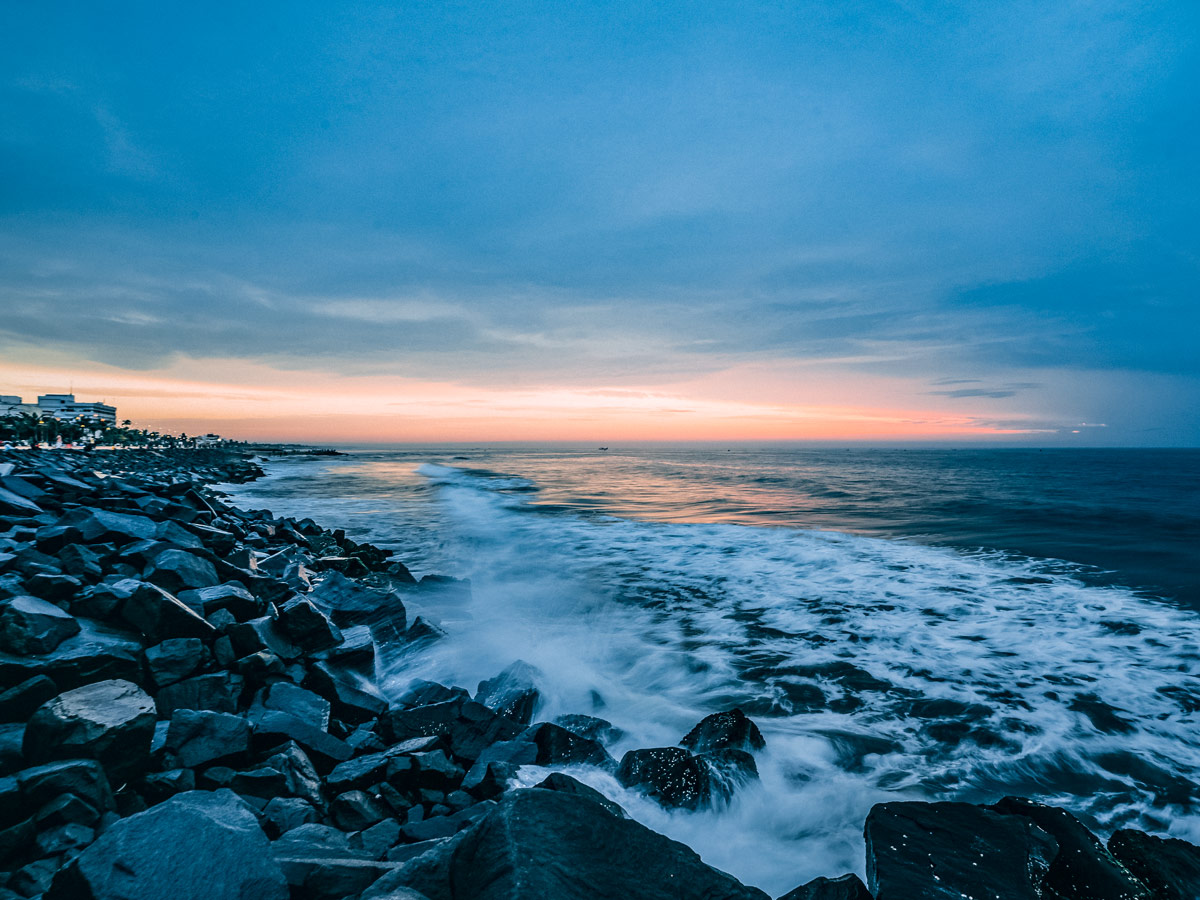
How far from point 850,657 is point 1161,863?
3.90m

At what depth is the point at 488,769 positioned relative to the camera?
3.67m

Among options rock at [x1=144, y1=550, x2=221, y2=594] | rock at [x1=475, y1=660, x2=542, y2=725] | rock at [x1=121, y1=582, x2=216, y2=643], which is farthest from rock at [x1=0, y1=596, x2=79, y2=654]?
rock at [x1=475, y1=660, x2=542, y2=725]

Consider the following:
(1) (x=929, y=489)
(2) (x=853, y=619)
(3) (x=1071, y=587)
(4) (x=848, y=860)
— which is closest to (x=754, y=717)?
(4) (x=848, y=860)

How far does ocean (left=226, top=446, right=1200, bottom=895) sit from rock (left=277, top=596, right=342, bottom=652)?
88 centimetres

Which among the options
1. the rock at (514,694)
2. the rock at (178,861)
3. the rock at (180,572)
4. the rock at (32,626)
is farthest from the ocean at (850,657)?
the rock at (32,626)

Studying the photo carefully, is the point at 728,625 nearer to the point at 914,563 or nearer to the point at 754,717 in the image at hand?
the point at 754,717

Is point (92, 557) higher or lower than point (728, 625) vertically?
higher

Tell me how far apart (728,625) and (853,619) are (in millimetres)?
1960

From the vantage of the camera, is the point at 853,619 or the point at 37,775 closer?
the point at 37,775

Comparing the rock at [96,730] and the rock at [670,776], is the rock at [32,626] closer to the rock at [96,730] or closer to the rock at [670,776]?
the rock at [96,730]

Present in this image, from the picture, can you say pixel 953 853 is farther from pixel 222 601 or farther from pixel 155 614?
Answer: pixel 222 601

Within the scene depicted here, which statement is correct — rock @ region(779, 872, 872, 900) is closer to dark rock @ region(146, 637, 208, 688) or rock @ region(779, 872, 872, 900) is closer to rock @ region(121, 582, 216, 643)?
dark rock @ region(146, 637, 208, 688)

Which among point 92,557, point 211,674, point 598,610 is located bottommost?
point 598,610

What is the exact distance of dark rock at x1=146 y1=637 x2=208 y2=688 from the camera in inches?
154
